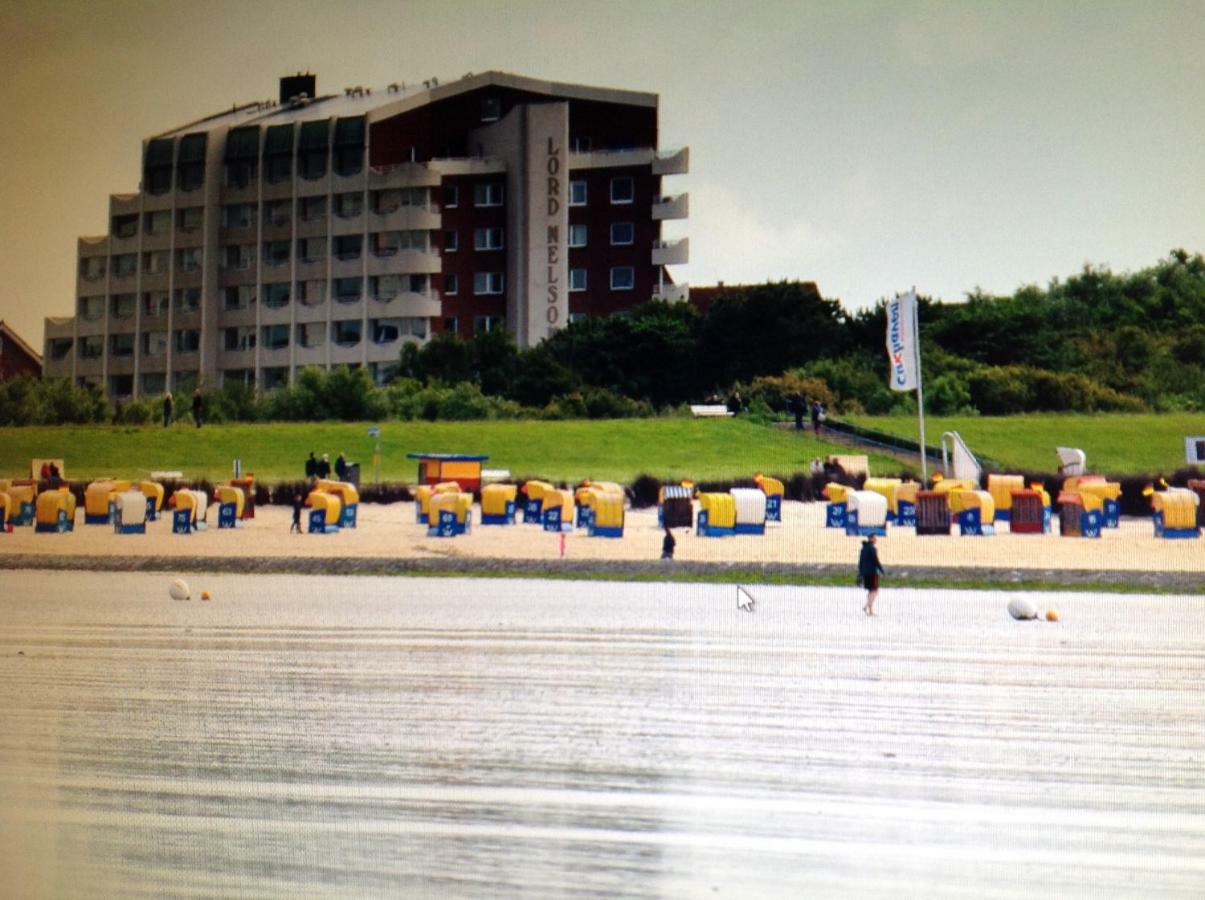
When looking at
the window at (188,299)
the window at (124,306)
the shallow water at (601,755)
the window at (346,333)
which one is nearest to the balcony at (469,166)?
the window at (346,333)

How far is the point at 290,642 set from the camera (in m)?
14.3

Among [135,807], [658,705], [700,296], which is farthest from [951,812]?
[700,296]

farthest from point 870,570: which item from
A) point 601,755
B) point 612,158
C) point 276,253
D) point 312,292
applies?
point 612,158

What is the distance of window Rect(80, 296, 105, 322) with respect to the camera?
20.2 metres

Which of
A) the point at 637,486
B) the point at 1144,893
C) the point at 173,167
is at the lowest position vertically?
the point at 1144,893

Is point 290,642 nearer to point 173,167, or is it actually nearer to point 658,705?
point 658,705

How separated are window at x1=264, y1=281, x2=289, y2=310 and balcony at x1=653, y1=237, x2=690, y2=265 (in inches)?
889

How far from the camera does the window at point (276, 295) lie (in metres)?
23.9

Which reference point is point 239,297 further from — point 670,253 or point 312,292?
point 670,253

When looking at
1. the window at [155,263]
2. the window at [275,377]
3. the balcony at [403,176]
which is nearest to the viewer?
the window at [155,263]

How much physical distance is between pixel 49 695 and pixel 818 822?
670 cm

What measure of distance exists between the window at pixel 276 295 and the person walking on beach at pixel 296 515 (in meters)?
3.24

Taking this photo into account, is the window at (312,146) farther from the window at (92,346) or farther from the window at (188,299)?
the window at (92,346)

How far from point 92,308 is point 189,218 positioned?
6.95ft
